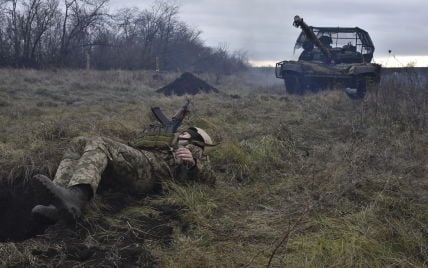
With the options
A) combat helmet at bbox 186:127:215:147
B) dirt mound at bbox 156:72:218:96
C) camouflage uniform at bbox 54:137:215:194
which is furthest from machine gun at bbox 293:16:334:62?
camouflage uniform at bbox 54:137:215:194

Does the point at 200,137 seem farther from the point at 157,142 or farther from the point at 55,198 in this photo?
the point at 55,198

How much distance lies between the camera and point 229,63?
Answer: 33344mm

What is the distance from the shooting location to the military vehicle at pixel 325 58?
1298cm

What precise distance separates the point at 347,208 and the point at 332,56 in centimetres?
1126

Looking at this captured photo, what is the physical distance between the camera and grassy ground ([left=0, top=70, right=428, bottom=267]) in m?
2.51

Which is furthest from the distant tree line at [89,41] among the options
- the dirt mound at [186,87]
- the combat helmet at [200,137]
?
the combat helmet at [200,137]

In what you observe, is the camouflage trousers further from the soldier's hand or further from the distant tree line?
the distant tree line

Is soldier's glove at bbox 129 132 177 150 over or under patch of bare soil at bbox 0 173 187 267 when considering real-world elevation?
over

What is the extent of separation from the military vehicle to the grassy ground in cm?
591

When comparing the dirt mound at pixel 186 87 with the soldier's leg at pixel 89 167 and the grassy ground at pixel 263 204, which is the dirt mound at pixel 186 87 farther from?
the soldier's leg at pixel 89 167

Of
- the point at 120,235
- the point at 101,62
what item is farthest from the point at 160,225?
the point at 101,62

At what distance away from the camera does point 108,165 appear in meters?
3.21

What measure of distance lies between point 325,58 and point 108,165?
11855 millimetres

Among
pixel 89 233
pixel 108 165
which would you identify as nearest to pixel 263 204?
pixel 108 165
